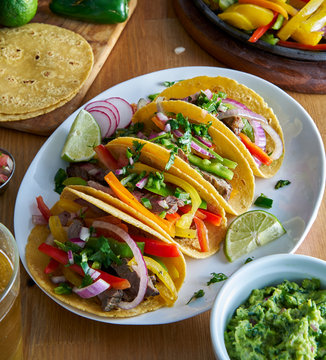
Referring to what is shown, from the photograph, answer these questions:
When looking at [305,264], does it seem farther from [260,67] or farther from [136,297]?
[260,67]

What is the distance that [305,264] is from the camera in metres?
2.20

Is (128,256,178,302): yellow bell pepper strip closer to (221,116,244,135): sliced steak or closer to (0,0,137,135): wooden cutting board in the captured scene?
(221,116,244,135): sliced steak

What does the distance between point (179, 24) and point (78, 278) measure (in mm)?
2773

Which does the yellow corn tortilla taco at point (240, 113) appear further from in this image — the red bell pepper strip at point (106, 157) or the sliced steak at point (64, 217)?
the sliced steak at point (64, 217)

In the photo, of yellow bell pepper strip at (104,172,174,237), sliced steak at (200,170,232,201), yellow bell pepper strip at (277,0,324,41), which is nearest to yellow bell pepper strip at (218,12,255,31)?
yellow bell pepper strip at (277,0,324,41)

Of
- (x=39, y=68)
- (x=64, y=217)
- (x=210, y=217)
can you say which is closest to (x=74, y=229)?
(x=64, y=217)

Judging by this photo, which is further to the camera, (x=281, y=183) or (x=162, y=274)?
(x=281, y=183)

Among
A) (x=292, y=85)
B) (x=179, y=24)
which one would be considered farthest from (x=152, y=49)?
(x=292, y=85)

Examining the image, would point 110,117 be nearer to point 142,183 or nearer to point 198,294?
point 142,183

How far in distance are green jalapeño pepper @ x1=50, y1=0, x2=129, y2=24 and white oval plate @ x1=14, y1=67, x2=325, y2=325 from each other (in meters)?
0.92

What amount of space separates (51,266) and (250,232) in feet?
3.72

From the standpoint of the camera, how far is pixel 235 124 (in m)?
3.11

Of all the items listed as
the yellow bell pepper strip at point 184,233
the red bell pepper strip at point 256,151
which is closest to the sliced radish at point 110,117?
the red bell pepper strip at point 256,151

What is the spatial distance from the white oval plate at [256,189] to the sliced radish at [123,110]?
86mm
